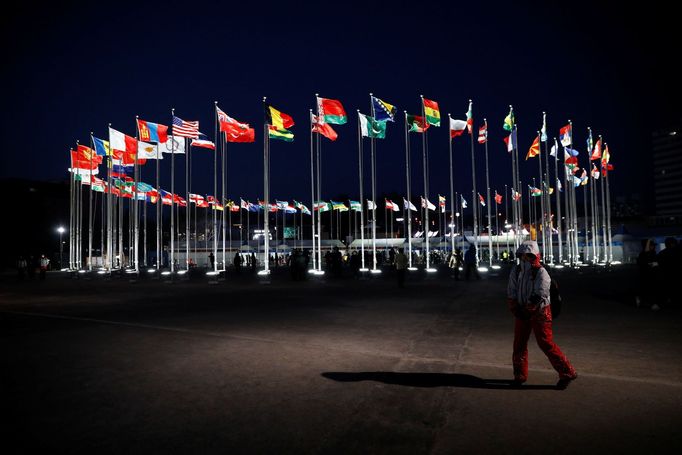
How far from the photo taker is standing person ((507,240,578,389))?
5.11m

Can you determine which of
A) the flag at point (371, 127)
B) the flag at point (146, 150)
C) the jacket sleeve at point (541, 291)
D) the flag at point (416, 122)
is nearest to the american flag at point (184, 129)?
the flag at point (146, 150)

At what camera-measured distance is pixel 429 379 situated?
5.52 metres

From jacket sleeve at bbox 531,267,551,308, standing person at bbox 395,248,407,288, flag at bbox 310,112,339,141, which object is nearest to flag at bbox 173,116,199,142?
flag at bbox 310,112,339,141

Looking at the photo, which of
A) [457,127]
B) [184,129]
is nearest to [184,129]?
[184,129]

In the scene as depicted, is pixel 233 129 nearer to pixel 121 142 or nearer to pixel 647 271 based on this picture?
pixel 121 142

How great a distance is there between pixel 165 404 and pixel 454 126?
935 inches

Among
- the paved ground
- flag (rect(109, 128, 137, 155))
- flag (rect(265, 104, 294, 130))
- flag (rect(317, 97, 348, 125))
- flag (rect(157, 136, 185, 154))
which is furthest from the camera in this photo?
flag (rect(157, 136, 185, 154))

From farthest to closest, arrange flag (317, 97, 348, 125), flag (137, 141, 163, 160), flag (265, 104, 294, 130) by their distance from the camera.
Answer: flag (137, 141, 163, 160), flag (317, 97, 348, 125), flag (265, 104, 294, 130)

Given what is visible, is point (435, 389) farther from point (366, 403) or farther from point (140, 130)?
point (140, 130)

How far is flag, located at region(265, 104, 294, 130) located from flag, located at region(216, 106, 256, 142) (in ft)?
4.87

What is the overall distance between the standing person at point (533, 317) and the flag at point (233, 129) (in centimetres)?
1943

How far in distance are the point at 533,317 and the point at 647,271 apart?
8755 mm

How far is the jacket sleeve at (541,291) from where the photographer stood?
17.1ft

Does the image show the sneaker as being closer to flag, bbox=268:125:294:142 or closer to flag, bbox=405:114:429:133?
flag, bbox=268:125:294:142
